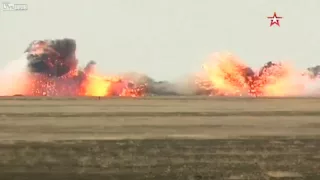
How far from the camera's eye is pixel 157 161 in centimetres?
2853

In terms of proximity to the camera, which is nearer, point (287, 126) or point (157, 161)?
point (157, 161)

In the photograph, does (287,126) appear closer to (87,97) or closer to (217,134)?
(217,134)

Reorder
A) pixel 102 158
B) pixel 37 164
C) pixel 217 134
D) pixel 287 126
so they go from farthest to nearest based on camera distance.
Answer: pixel 287 126 < pixel 217 134 < pixel 102 158 < pixel 37 164

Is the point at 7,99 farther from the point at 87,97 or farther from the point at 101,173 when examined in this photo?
the point at 101,173

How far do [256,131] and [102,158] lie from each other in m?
19.5

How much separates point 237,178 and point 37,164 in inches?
412

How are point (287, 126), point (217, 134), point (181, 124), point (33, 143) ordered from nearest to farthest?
point (33, 143), point (217, 134), point (287, 126), point (181, 124)

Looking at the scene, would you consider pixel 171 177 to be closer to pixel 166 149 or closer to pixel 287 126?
pixel 166 149

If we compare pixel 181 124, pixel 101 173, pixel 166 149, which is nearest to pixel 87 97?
pixel 181 124

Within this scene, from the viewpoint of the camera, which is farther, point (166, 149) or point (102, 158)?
point (166, 149)

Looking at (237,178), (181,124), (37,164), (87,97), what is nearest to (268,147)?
(237,178)

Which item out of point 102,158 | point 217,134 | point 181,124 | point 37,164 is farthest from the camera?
point 181,124

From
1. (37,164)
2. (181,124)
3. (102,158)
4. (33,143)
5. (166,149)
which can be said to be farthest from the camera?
(181,124)

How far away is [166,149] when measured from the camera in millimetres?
34125
